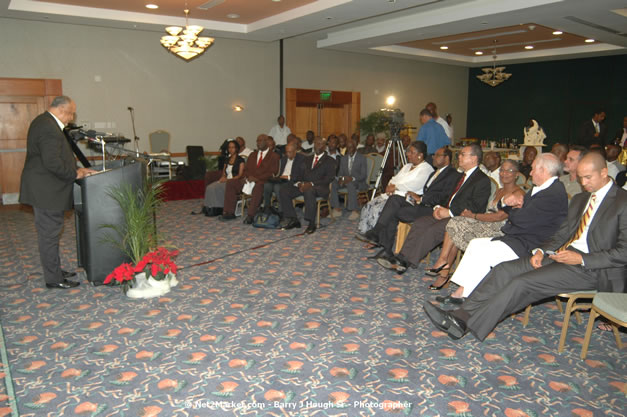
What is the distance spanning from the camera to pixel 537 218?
393cm

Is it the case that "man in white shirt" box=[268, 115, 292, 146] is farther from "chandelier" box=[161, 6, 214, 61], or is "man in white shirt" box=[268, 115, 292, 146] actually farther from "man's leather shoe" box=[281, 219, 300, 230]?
"man's leather shoe" box=[281, 219, 300, 230]

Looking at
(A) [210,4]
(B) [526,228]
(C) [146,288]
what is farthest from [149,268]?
(A) [210,4]

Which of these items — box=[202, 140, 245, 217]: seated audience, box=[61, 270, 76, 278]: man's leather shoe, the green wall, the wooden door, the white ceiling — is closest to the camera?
box=[61, 270, 76, 278]: man's leather shoe

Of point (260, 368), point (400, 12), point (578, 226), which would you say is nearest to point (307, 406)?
point (260, 368)

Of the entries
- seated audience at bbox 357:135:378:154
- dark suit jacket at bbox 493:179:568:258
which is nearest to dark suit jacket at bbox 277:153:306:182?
seated audience at bbox 357:135:378:154

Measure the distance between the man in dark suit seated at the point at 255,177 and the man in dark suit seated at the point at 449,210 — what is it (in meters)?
3.20

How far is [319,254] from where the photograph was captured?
6.15m

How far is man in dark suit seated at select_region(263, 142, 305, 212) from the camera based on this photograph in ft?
25.9

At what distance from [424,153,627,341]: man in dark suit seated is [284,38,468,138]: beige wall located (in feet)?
35.5

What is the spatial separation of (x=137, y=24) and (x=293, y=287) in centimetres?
814

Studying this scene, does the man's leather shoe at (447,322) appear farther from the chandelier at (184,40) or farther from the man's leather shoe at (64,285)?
the chandelier at (184,40)

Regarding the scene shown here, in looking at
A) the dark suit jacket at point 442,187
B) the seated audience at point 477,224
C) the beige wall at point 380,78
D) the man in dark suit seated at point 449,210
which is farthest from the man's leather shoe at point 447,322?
the beige wall at point 380,78

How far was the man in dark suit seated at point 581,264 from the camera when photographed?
11.0 ft

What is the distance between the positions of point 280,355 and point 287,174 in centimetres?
507
